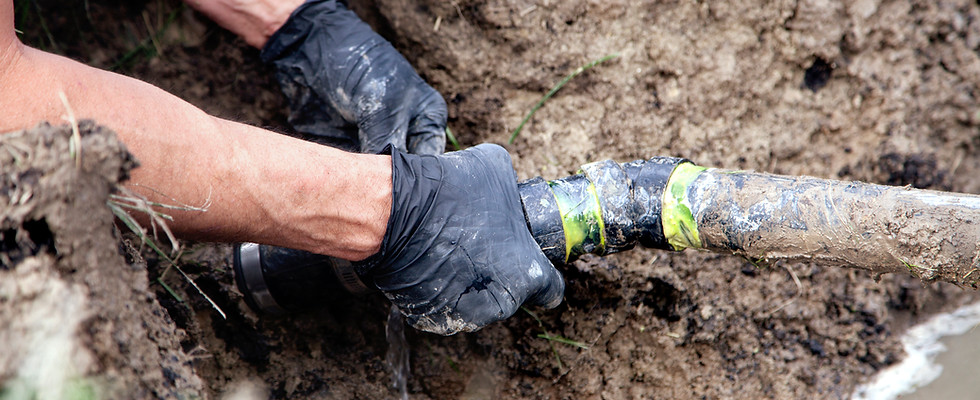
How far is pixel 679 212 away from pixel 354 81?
964mm

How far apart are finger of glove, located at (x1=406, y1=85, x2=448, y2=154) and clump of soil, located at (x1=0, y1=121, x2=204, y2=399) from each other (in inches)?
34.8

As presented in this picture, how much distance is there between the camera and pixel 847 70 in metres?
1.95

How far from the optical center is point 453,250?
4.56ft

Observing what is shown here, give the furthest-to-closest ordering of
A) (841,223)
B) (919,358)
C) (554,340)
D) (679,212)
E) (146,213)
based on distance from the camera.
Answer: (919,358)
(554,340)
(679,212)
(841,223)
(146,213)

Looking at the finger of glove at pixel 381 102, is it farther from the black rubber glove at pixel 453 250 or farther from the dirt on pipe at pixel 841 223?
the dirt on pipe at pixel 841 223

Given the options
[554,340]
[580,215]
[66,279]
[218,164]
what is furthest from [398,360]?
[66,279]

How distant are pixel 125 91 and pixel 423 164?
2.07 ft

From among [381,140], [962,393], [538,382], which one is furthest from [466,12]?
[962,393]

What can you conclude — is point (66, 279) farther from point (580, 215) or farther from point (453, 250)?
point (580, 215)

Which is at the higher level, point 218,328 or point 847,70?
point 847,70

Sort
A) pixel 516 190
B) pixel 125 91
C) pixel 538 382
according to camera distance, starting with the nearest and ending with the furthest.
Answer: pixel 125 91, pixel 516 190, pixel 538 382

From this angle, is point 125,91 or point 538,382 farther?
point 538,382

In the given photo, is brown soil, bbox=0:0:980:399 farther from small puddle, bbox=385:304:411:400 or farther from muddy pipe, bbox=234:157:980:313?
muddy pipe, bbox=234:157:980:313

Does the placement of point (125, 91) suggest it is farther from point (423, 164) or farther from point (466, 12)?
point (466, 12)
